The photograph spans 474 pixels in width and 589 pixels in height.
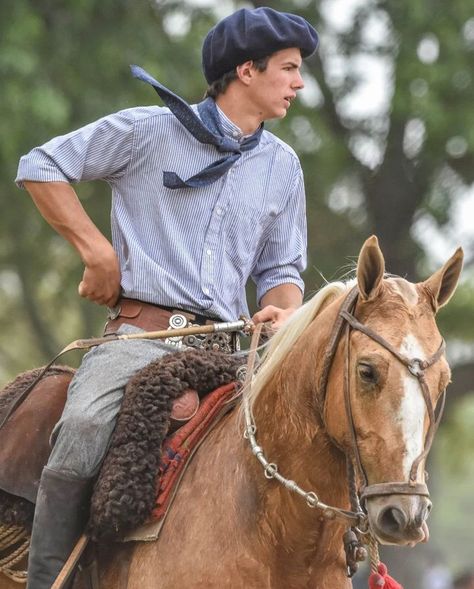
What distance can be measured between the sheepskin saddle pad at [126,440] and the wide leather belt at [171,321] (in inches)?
6.7

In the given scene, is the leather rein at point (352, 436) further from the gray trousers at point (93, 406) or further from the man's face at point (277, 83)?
the man's face at point (277, 83)

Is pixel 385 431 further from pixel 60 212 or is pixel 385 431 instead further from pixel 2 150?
pixel 2 150

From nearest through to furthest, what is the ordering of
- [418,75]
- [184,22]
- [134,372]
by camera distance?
[134,372], [418,75], [184,22]

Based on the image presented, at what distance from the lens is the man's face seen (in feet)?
19.3

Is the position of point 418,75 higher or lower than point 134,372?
lower

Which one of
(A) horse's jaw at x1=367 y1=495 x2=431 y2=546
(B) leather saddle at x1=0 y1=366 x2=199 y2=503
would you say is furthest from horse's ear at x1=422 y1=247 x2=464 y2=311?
(B) leather saddle at x1=0 y1=366 x2=199 y2=503

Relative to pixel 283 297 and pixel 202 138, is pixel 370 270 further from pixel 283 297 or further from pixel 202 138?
pixel 283 297

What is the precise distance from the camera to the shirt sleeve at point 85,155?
5.63 meters

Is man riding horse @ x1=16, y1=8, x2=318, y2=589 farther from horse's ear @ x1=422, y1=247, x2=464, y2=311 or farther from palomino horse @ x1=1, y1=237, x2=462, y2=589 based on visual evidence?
horse's ear @ x1=422, y1=247, x2=464, y2=311

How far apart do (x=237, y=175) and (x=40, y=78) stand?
9.90 m

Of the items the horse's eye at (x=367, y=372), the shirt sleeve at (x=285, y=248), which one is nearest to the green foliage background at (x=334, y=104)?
the shirt sleeve at (x=285, y=248)

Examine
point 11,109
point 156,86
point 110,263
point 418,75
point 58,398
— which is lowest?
point 418,75

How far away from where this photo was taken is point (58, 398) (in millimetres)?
5730

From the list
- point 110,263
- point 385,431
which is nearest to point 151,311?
point 110,263
